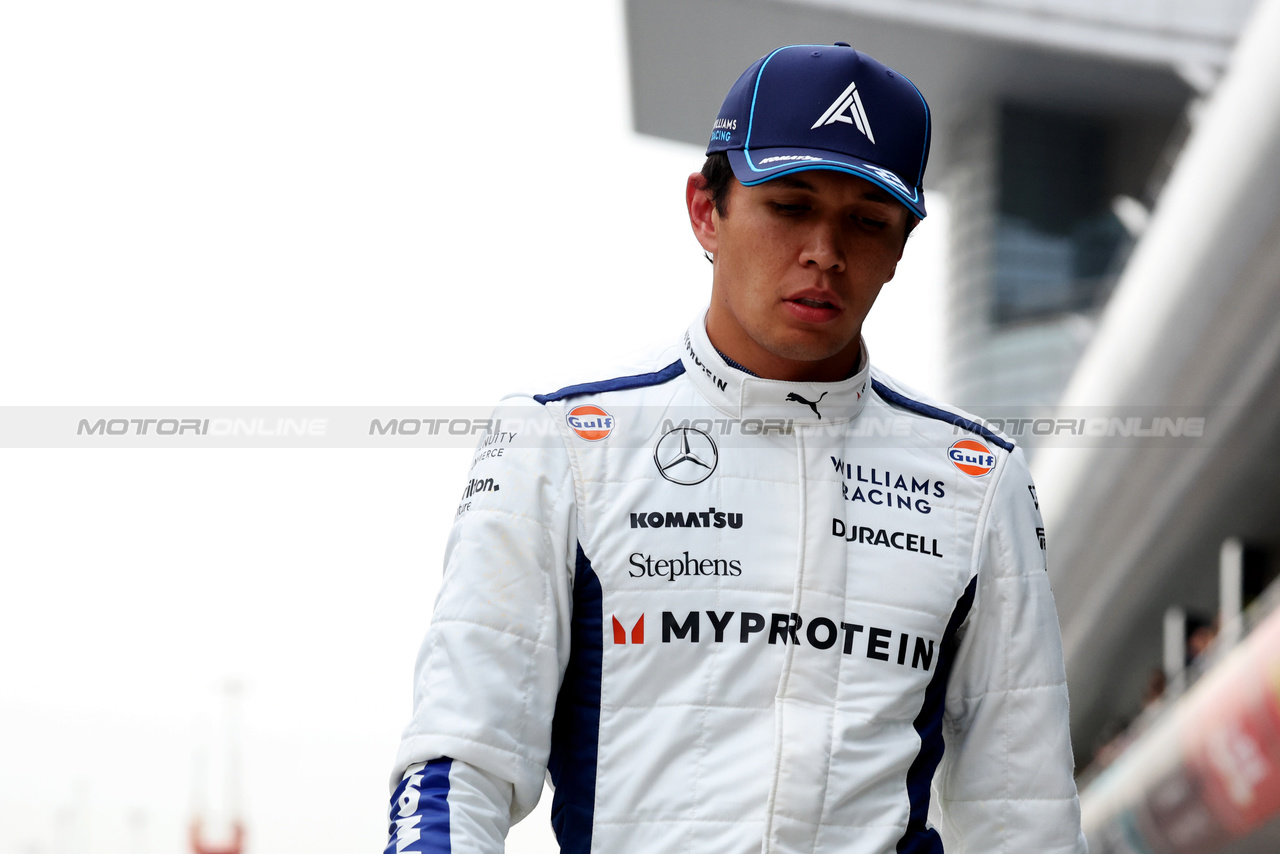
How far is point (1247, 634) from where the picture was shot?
6.92 meters

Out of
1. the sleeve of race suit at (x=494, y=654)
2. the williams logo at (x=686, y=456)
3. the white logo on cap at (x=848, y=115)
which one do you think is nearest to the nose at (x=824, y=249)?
the white logo on cap at (x=848, y=115)

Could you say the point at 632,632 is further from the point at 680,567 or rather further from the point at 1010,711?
the point at 1010,711

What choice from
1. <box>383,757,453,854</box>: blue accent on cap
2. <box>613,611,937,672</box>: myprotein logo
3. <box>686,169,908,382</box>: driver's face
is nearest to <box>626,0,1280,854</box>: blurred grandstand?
<box>613,611,937,672</box>: myprotein logo

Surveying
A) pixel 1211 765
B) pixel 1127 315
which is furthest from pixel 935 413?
pixel 1127 315

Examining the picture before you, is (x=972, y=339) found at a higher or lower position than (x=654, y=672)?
higher

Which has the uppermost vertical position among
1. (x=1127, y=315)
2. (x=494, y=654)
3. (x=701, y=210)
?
(x=1127, y=315)

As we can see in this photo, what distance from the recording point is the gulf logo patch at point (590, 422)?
1.73 meters

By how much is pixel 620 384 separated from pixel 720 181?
10.9 inches

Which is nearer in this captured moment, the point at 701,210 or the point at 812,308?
the point at 812,308

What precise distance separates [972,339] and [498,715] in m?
19.0

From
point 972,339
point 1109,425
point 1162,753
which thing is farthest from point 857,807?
point 972,339

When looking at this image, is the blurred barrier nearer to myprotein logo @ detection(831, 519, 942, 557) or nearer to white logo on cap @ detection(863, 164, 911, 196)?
myprotein logo @ detection(831, 519, 942, 557)

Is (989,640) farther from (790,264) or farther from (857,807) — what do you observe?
(790,264)

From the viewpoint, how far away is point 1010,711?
70.6 inches
